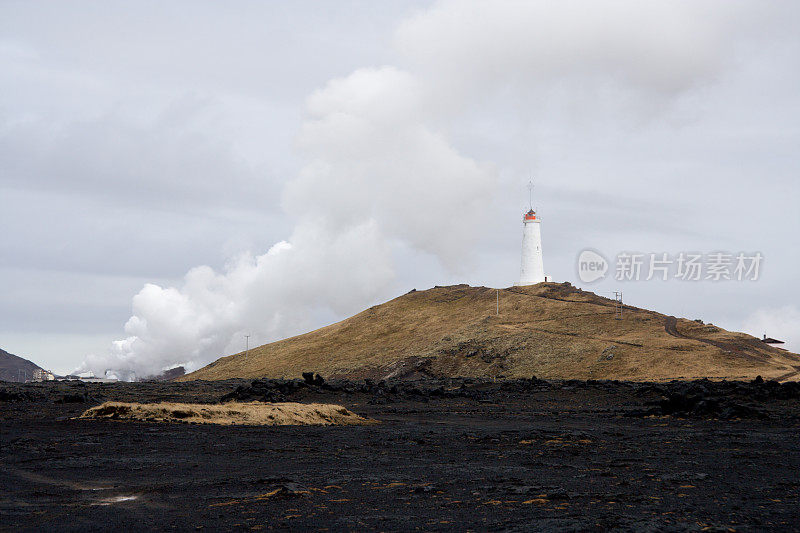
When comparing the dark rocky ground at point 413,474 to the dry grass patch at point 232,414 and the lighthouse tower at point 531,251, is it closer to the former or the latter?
the dry grass patch at point 232,414

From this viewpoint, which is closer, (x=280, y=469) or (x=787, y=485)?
(x=787, y=485)

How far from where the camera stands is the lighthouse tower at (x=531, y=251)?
4166 inches

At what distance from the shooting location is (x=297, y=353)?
105 metres

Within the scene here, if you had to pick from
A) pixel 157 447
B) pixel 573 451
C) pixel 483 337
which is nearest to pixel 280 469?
pixel 157 447

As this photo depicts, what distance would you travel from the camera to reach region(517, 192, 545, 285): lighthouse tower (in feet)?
347

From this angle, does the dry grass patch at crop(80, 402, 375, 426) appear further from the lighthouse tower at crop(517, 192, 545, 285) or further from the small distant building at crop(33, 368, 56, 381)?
the small distant building at crop(33, 368, 56, 381)

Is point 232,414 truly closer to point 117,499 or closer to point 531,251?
point 117,499

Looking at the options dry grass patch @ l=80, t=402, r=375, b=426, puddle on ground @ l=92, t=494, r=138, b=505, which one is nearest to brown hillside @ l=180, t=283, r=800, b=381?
dry grass patch @ l=80, t=402, r=375, b=426

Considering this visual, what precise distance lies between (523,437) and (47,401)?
2351 cm

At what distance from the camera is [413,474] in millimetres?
13773

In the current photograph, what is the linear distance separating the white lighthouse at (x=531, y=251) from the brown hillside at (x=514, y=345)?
3.25 meters

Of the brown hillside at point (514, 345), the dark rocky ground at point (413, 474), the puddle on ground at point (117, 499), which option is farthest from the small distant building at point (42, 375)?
the puddle on ground at point (117, 499)

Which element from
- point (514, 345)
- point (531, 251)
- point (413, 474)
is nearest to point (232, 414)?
point (413, 474)

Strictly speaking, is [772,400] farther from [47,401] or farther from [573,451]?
[47,401]
